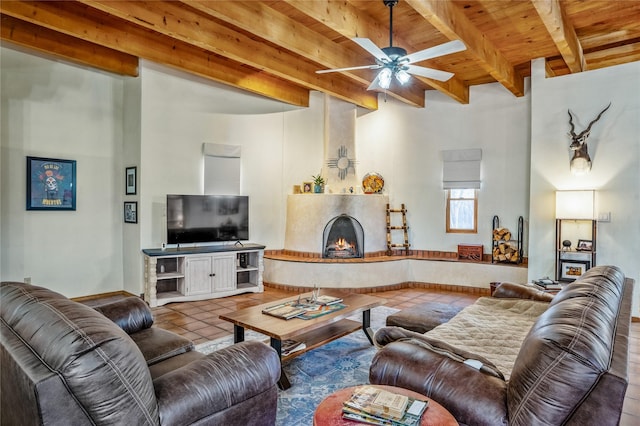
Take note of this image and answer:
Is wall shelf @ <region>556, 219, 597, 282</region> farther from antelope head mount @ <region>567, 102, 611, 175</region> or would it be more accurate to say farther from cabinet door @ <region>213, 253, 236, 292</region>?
cabinet door @ <region>213, 253, 236, 292</region>

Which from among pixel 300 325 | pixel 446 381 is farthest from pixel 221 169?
pixel 446 381

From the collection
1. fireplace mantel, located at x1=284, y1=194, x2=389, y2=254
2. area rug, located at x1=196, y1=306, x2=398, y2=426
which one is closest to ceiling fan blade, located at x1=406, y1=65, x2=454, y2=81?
area rug, located at x1=196, y1=306, x2=398, y2=426

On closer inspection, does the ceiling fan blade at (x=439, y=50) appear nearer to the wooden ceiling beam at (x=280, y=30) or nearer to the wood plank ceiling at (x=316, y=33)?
the wood plank ceiling at (x=316, y=33)

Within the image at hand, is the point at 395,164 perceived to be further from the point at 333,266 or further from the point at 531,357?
the point at 531,357

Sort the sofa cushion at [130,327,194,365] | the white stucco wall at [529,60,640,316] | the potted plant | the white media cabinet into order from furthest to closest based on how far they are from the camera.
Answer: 1. the potted plant
2. the white media cabinet
3. the white stucco wall at [529,60,640,316]
4. the sofa cushion at [130,327,194,365]

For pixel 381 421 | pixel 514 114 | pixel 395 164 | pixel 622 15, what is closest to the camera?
pixel 381 421

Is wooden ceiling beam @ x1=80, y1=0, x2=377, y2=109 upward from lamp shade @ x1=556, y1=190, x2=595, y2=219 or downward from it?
upward

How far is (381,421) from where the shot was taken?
1.44 metres

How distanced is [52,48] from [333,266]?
469 centimetres

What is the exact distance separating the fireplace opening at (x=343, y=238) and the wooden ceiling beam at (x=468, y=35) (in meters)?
3.06

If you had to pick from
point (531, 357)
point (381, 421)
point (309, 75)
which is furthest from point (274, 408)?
point (309, 75)

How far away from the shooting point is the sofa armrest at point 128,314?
2623 mm

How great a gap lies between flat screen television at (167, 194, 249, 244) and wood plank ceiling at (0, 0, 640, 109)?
1.77 meters

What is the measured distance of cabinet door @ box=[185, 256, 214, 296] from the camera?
5.41 metres
